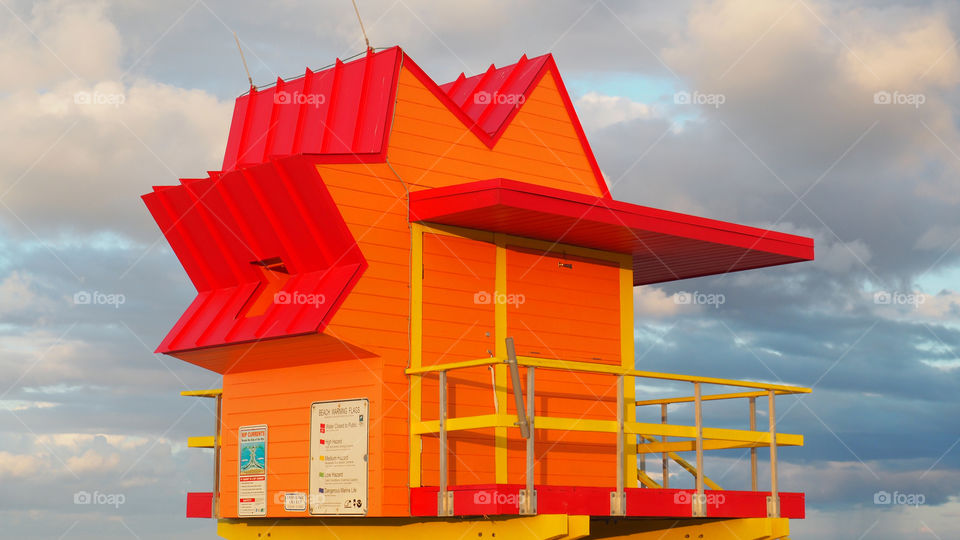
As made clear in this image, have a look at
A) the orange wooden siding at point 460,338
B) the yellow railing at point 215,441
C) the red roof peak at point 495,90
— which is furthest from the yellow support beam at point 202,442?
the red roof peak at point 495,90

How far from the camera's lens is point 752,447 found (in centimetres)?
1584

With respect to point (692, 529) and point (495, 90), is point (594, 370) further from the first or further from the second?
point (495, 90)

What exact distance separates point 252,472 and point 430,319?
3098 mm

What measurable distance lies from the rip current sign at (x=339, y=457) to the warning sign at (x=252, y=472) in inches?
38.1

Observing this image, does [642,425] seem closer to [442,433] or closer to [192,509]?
[442,433]

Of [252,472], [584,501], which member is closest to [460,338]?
[584,501]

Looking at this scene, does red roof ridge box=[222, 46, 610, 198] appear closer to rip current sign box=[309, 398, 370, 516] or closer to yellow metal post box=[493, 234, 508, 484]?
yellow metal post box=[493, 234, 508, 484]

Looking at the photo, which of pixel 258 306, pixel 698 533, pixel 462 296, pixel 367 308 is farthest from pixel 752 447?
pixel 258 306

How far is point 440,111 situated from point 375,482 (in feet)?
15.5

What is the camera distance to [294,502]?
14.6 meters

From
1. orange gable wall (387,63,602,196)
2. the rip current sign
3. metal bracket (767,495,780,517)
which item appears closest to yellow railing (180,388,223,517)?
the rip current sign

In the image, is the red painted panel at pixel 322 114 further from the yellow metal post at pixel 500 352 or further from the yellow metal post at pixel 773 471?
the yellow metal post at pixel 773 471

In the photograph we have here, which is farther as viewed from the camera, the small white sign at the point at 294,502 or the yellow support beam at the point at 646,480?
the yellow support beam at the point at 646,480

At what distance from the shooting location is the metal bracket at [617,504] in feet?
44.9
